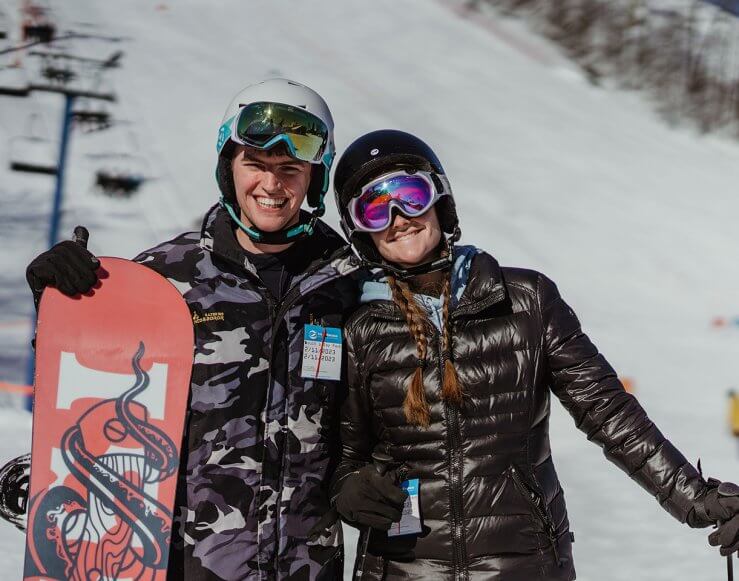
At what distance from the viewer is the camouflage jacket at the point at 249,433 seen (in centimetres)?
239

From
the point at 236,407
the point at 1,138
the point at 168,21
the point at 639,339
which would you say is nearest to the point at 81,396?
the point at 236,407

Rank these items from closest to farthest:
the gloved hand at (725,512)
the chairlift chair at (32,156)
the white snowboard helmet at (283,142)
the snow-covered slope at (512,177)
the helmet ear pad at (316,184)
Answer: the gloved hand at (725,512)
the white snowboard helmet at (283,142)
the helmet ear pad at (316,184)
the snow-covered slope at (512,177)
the chairlift chair at (32,156)

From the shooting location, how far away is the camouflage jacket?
2.39 metres

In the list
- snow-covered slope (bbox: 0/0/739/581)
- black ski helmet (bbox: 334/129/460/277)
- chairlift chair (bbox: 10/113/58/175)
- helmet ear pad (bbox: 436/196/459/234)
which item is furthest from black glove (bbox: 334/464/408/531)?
chairlift chair (bbox: 10/113/58/175)

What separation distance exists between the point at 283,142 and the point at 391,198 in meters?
0.35

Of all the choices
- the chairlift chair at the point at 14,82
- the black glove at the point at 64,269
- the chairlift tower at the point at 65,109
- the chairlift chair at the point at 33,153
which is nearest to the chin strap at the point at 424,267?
the black glove at the point at 64,269

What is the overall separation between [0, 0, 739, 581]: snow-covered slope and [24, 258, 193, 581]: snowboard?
5.45 feet

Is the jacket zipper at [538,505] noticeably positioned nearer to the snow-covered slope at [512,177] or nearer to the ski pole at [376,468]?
the ski pole at [376,468]

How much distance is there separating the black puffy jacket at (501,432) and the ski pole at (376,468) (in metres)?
0.02

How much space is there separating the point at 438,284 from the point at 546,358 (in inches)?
14.6

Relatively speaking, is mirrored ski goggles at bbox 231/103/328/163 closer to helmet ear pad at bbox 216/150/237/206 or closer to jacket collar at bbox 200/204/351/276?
helmet ear pad at bbox 216/150/237/206

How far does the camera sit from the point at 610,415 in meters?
2.38

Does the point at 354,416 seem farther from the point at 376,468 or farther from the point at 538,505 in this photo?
the point at 538,505

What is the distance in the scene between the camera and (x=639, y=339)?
10336 millimetres
